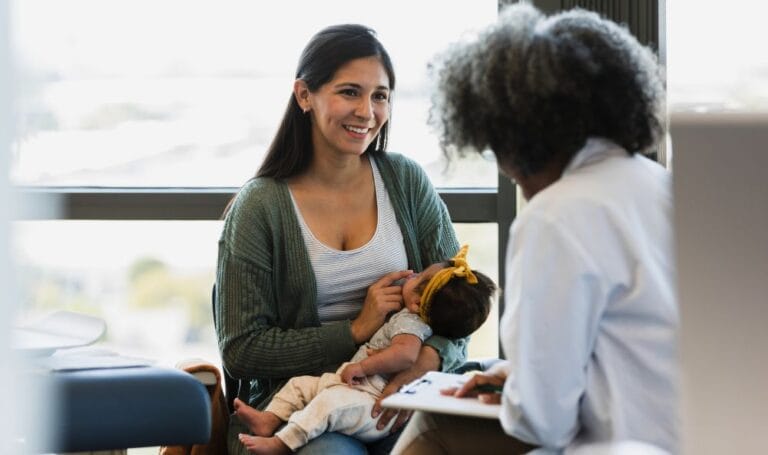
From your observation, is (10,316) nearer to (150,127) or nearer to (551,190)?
(551,190)

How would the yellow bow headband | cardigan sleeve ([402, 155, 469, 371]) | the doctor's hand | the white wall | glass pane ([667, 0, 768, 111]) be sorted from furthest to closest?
1. glass pane ([667, 0, 768, 111])
2. cardigan sleeve ([402, 155, 469, 371])
3. the yellow bow headband
4. the doctor's hand
5. the white wall

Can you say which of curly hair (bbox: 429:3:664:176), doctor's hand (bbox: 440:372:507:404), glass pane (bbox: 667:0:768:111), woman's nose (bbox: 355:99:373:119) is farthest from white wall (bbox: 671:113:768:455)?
glass pane (bbox: 667:0:768:111)

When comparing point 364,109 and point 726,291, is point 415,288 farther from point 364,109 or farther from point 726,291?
point 726,291

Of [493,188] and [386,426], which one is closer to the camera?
[386,426]

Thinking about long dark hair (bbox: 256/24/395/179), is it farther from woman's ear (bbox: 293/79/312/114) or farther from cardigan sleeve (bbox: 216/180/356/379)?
cardigan sleeve (bbox: 216/180/356/379)

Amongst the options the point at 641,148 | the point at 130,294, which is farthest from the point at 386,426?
the point at 130,294

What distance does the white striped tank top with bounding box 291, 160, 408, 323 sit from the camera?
2.51 metres

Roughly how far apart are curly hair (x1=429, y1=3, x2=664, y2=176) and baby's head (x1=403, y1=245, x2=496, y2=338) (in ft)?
2.19

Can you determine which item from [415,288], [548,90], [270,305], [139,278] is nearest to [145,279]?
[139,278]

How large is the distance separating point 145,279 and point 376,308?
1.02m

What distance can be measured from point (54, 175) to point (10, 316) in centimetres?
264

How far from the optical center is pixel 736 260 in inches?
31.9

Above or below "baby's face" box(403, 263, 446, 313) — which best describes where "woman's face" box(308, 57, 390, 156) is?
above

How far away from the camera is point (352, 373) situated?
237 cm
